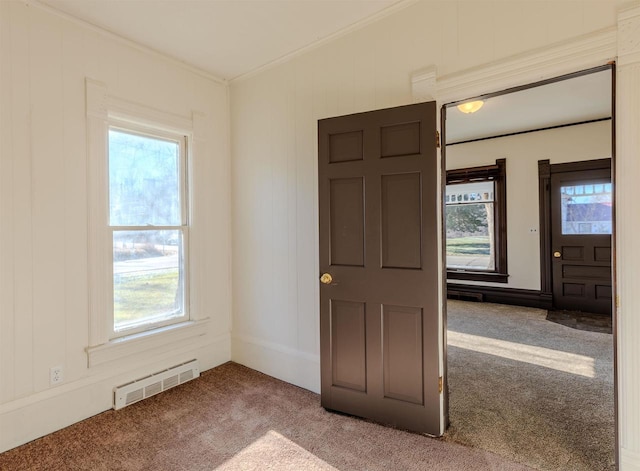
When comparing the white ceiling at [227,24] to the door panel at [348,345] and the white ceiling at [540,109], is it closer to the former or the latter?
the white ceiling at [540,109]

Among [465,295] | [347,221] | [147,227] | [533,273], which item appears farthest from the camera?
[465,295]

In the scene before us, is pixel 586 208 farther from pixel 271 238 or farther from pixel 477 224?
pixel 271 238

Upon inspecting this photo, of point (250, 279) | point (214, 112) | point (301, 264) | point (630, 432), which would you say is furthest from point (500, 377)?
point (214, 112)

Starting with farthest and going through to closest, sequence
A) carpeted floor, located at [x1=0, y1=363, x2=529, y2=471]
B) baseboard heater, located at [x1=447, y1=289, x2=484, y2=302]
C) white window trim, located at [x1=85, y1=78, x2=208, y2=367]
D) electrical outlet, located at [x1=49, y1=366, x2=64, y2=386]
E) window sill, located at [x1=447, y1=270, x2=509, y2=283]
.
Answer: baseboard heater, located at [x1=447, y1=289, x2=484, y2=302] → window sill, located at [x1=447, y1=270, x2=509, y2=283] → white window trim, located at [x1=85, y1=78, x2=208, y2=367] → electrical outlet, located at [x1=49, y1=366, x2=64, y2=386] → carpeted floor, located at [x1=0, y1=363, x2=529, y2=471]

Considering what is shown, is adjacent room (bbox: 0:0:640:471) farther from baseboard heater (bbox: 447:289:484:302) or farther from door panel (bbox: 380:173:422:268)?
baseboard heater (bbox: 447:289:484:302)

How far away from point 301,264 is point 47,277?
1.83 meters

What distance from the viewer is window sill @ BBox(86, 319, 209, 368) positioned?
2.51 meters

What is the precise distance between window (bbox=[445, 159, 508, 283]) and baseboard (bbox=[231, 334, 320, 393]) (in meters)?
4.46

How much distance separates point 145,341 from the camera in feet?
9.16

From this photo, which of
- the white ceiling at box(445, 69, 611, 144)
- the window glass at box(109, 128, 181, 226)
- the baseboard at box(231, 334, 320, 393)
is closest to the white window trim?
the window glass at box(109, 128, 181, 226)

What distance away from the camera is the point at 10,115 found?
7.02ft

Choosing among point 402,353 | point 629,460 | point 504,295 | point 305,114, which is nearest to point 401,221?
point 402,353

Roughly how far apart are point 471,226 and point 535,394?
415cm

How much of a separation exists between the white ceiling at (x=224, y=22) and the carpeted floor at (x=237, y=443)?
292 centimetres
